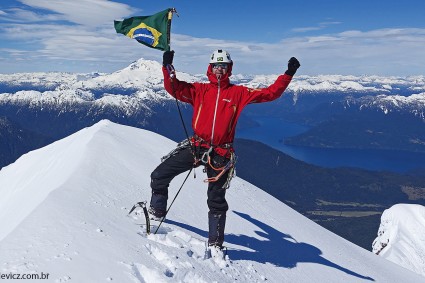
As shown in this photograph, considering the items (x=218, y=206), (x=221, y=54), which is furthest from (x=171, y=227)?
(x=221, y=54)

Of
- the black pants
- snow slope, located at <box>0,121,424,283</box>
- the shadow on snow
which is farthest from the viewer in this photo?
the shadow on snow

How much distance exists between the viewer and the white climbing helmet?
8.22m

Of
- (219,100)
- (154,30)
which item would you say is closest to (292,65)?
(219,100)

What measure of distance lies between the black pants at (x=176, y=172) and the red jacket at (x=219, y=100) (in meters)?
0.54

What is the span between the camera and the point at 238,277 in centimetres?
807

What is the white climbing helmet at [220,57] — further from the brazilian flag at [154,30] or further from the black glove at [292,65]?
the black glove at [292,65]

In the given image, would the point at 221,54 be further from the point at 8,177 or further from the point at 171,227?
the point at 8,177

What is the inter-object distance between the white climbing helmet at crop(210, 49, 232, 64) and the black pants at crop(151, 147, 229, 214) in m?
2.14

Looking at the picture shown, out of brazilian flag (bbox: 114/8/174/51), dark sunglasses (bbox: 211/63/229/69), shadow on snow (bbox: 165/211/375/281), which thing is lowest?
shadow on snow (bbox: 165/211/375/281)

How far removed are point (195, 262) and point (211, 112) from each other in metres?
3.31

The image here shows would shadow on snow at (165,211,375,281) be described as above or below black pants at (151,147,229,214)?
below

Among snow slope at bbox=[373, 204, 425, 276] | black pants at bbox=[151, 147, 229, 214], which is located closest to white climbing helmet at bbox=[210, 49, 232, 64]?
black pants at bbox=[151, 147, 229, 214]

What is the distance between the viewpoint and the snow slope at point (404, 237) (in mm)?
67194

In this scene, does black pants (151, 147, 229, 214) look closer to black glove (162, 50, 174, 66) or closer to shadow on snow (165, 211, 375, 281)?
shadow on snow (165, 211, 375, 281)
